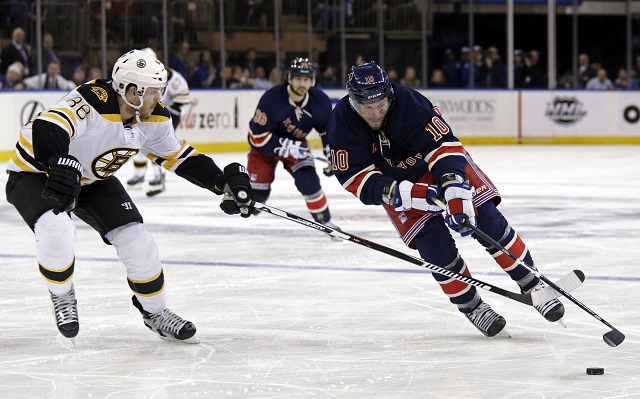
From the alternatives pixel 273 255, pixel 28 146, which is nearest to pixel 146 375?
pixel 28 146

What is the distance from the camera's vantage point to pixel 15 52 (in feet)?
42.2

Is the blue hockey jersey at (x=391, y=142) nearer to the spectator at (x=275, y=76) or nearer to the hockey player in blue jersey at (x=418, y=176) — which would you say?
the hockey player in blue jersey at (x=418, y=176)

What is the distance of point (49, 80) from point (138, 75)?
9656 mm

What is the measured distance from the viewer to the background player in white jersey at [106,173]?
3648 millimetres

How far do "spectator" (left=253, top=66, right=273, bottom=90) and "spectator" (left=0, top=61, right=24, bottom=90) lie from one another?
3.16 meters

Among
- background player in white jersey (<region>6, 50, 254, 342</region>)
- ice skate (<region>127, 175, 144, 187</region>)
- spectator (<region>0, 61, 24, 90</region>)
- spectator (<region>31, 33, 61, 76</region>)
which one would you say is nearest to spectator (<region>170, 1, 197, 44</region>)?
spectator (<region>31, 33, 61, 76</region>)

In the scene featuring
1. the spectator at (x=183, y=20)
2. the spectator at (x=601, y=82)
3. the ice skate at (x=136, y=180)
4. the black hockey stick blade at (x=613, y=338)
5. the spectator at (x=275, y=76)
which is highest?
the spectator at (x=183, y=20)

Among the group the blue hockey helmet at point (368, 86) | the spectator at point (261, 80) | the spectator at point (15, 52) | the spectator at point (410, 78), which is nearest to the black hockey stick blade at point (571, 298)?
the blue hockey helmet at point (368, 86)

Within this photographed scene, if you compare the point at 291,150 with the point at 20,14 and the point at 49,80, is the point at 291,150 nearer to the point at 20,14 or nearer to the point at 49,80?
the point at 49,80

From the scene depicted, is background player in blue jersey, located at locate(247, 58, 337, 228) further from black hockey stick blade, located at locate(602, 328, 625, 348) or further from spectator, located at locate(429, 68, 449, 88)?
spectator, located at locate(429, 68, 449, 88)

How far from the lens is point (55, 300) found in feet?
12.7

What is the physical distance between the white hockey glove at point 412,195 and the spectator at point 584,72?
509 inches

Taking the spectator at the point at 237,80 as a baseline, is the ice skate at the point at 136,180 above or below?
below

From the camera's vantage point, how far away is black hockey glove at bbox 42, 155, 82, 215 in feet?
11.5
